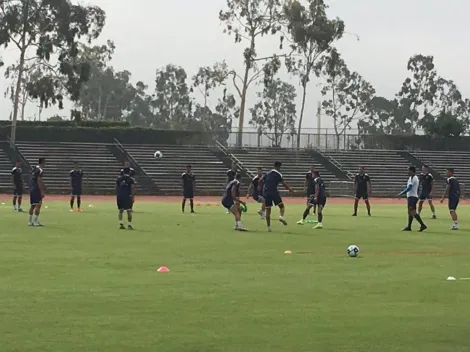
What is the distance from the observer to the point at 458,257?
1744 centimetres

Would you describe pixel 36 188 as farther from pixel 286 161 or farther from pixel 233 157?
pixel 286 161

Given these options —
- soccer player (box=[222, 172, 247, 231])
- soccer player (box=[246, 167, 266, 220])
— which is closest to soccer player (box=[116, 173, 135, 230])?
soccer player (box=[222, 172, 247, 231])

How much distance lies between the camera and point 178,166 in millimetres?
62406

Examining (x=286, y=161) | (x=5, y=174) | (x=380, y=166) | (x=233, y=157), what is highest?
(x=233, y=157)

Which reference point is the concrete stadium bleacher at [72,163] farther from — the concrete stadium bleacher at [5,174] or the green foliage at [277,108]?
the green foliage at [277,108]

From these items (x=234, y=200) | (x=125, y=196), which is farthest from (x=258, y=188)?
(x=125, y=196)

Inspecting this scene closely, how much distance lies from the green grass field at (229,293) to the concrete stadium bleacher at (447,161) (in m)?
46.5

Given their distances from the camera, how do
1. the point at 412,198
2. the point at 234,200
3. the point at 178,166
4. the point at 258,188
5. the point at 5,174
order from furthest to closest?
1. the point at 178,166
2. the point at 5,174
3. the point at 258,188
4. the point at 412,198
5. the point at 234,200

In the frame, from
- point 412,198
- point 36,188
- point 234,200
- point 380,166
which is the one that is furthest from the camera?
point 380,166

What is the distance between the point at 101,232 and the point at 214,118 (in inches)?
3998

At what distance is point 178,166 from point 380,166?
15687mm

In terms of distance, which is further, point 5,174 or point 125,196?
point 5,174

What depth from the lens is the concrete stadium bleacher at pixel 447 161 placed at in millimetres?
67312

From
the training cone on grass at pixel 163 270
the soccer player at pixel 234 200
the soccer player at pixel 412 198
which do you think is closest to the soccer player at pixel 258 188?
the soccer player at pixel 234 200
